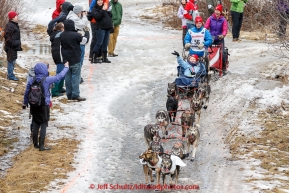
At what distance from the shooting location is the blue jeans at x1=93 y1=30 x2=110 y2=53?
16.2 meters

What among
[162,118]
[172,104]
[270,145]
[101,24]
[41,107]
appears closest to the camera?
[41,107]

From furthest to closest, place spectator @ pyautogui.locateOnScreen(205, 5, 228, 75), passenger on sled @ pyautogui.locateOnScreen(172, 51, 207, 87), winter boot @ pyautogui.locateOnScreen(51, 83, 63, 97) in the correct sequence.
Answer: spectator @ pyautogui.locateOnScreen(205, 5, 228, 75)
winter boot @ pyautogui.locateOnScreen(51, 83, 63, 97)
passenger on sled @ pyautogui.locateOnScreen(172, 51, 207, 87)

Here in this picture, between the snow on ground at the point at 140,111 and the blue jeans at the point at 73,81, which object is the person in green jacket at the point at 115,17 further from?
the blue jeans at the point at 73,81

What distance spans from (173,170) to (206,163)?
149 centimetres

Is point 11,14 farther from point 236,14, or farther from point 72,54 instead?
point 236,14

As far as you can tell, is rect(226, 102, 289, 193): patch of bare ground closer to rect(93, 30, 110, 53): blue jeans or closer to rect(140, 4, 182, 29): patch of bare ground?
rect(93, 30, 110, 53): blue jeans

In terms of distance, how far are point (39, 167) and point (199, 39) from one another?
5865mm

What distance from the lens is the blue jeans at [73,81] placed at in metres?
13.4

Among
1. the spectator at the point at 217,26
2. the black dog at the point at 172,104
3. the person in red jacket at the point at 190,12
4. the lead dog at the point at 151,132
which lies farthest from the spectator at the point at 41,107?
the person in red jacket at the point at 190,12

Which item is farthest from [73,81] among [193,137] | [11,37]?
[193,137]

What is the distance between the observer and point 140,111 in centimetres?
1327

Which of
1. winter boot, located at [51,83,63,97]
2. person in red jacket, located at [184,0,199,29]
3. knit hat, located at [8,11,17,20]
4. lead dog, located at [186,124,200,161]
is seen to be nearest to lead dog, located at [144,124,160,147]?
lead dog, located at [186,124,200,161]

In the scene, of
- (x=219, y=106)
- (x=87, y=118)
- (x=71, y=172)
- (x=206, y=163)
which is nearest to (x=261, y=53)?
(x=219, y=106)

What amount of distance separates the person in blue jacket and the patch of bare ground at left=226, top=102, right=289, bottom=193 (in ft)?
7.58
